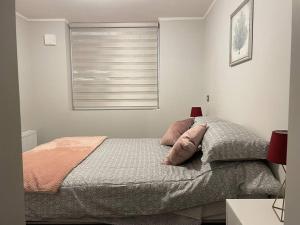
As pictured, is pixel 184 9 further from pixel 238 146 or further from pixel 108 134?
pixel 238 146

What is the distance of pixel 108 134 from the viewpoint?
175 inches

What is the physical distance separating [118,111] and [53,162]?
2.13 m

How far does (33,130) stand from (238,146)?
352cm

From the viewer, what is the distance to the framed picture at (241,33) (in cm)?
227

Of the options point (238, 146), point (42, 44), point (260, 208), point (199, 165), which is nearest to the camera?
point (260, 208)

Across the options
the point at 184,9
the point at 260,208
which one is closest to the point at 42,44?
the point at 184,9

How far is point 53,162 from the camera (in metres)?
2.34

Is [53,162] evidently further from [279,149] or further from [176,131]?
[279,149]

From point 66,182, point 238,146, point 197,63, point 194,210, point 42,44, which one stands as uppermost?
point 42,44

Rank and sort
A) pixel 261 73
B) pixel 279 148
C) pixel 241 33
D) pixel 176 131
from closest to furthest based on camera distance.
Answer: pixel 279 148, pixel 261 73, pixel 241 33, pixel 176 131

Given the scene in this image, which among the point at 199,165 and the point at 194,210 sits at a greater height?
the point at 199,165
